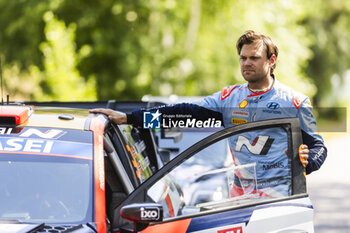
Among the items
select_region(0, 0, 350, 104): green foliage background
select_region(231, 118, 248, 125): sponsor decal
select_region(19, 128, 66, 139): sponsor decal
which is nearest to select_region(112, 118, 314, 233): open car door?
select_region(231, 118, 248, 125): sponsor decal

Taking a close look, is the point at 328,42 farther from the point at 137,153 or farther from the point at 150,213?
the point at 150,213

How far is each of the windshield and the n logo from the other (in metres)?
0.94

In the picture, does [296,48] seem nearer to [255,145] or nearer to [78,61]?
[78,61]

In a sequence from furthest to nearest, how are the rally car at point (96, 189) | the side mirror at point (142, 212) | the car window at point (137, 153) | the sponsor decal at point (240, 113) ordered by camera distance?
the car window at point (137, 153) < the sponsor decal at point (240, 113) < the rally car at point (96, 189) < the side mirror at point (142, 212)

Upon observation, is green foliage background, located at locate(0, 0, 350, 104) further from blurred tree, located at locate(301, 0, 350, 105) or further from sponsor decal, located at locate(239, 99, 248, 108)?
sponsor decal, located at locate(239, 99, 248, 108)

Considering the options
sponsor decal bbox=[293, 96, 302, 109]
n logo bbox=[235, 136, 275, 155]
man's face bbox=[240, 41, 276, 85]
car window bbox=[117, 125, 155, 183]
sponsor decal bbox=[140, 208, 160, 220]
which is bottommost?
sponsor decal bbox=[140, 208, 160, 220]

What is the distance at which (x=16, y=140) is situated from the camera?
13.8 feet

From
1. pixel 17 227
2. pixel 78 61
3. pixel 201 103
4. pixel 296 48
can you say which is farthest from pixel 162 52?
pixel 17 227

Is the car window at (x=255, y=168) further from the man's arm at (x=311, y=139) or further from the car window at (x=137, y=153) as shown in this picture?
the car window at (x=137, y=153)

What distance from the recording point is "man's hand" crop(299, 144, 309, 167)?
13.6ft

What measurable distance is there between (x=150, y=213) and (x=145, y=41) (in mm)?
19417

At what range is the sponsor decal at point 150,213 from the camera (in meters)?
3.62

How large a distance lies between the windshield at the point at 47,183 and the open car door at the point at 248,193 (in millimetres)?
287

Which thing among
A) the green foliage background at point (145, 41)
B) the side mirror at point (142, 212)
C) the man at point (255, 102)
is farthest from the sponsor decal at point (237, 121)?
the green foliage background at point (145, 41)
